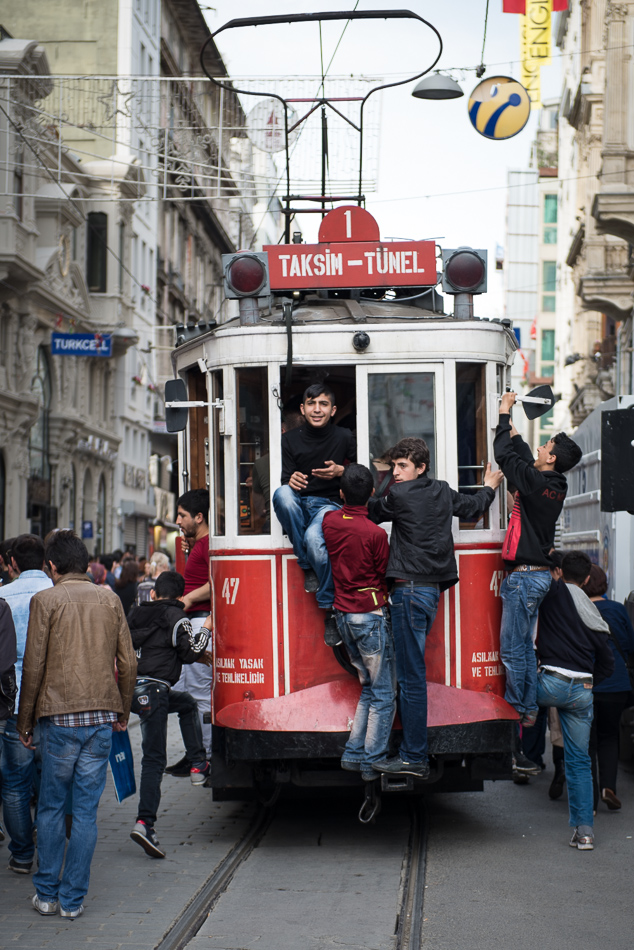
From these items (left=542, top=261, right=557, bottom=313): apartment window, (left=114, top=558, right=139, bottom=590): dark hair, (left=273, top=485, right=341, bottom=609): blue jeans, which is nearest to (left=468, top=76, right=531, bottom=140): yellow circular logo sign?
(left=114, top=558, right=139, bottom=590): dark hair

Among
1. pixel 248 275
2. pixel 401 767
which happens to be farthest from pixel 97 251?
pixel 401 767

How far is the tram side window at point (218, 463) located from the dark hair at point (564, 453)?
1990 millimetres

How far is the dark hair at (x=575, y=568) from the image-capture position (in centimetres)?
844

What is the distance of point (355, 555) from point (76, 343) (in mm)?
22695

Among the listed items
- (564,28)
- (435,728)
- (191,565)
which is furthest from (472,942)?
(564,28)

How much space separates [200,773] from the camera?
9992 millimetres

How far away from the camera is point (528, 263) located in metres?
92.9

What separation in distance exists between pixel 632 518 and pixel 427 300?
4244 millimetres

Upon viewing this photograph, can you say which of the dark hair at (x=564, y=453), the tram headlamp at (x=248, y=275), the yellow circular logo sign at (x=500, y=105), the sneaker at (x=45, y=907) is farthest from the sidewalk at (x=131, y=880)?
the yellow circular logo sign at (x=500, y=105)

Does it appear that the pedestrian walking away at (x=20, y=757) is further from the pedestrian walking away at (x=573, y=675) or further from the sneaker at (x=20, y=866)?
the pedestrian walking away at (x=573, y=675)

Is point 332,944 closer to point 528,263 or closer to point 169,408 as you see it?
point 169,408

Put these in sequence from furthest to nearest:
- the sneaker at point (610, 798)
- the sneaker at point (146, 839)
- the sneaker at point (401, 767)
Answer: the sneaker at point (610, 798) < the sneaker at point (146, 839) < the sneaker at point (401, 767)

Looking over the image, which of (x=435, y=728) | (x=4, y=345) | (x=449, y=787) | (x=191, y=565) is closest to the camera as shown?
(x=435, y=728)

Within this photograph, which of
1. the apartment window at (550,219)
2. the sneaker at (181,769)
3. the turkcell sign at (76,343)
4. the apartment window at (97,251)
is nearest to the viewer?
the sneaker at (181,769)
